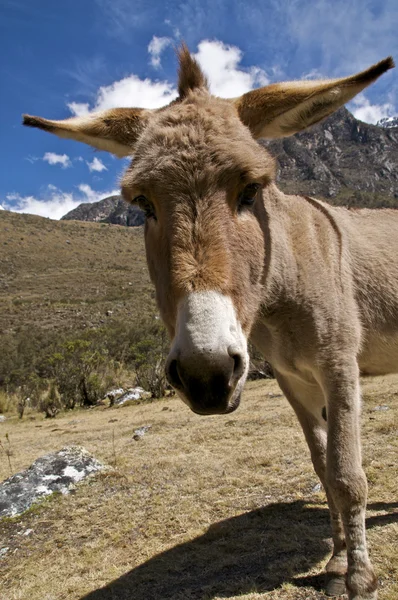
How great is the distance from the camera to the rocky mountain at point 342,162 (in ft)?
395

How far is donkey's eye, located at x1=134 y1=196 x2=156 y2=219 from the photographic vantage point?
8.51ft

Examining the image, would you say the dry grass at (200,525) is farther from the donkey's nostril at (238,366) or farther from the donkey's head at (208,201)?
the donkey's head at (208,201)

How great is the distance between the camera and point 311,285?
10.4 ft

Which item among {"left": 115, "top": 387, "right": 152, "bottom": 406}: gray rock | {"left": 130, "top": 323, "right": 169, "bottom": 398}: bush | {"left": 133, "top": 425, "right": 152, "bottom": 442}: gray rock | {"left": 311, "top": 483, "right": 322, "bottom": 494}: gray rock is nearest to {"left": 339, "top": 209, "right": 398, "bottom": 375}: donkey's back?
{"left": 311, "top": 483, "right": 322, "bottom": 494}: gray rock

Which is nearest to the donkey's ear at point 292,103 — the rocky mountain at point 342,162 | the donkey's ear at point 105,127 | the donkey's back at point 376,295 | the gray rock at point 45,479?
the donkey's ear at point 105,127

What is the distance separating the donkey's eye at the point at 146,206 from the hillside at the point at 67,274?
97.7ft

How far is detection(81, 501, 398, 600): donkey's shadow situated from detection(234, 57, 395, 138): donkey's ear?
3.42 metres

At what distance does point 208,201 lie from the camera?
2.25 metres

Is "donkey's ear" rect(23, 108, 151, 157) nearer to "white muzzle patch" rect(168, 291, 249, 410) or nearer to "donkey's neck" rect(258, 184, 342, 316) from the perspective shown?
"donkey's neck" rect(258, 184, 342, 316)

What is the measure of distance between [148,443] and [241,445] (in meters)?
1.94

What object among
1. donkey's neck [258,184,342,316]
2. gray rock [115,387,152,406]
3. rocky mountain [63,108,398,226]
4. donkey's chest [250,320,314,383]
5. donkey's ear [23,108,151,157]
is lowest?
gray rock [115,387,152,406]

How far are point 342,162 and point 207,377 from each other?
529 ft

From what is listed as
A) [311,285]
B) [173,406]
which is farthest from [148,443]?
[311,285]

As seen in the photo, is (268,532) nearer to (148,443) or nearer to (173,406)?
(148,443)
